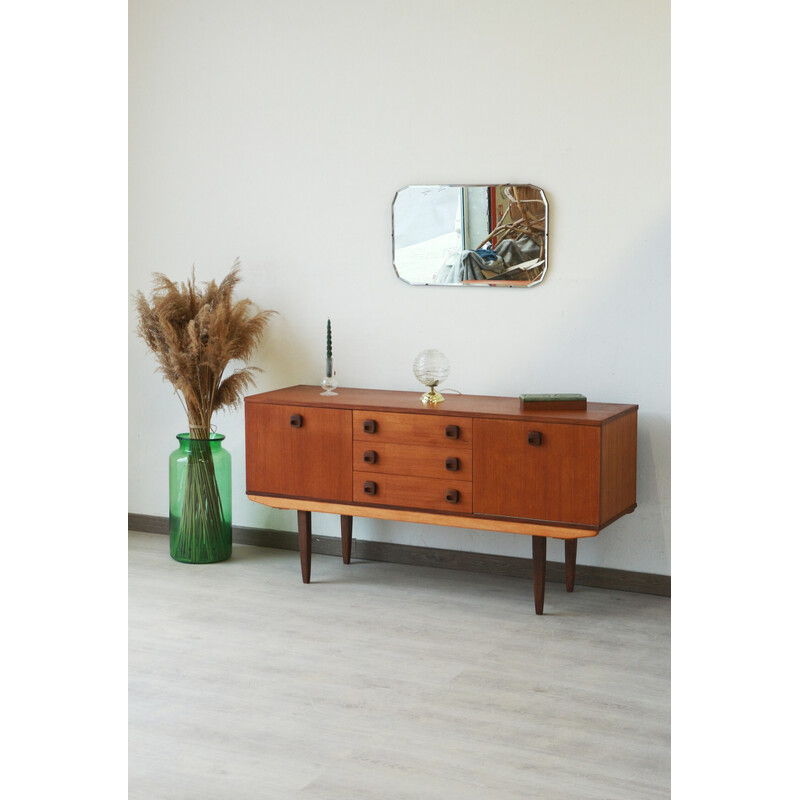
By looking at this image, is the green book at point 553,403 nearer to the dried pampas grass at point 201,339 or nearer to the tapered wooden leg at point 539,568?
→ the tapered wooden leg at point 539,568

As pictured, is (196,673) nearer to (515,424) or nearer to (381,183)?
(515,424)

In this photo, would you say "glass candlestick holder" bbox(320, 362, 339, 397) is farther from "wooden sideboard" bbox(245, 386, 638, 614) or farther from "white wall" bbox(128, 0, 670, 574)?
"white wall" bbox(128, 0, 670, 574)

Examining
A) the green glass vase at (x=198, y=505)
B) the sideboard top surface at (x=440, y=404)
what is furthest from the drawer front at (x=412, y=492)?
the green glass vase at (x=198, y=505)

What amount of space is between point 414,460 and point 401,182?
1274mm

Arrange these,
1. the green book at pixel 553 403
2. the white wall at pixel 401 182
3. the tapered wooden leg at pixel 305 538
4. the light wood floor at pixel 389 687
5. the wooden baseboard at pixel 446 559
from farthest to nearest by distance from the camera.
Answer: the tapered wooden leg at pixel 305 538 → the wooden baseboard at pixel 446 559 → the white wall at pixel 401 182 → the green book at pixel 553 403 → the light wood floor at pixel 389 687

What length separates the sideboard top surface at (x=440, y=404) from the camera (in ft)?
11.9

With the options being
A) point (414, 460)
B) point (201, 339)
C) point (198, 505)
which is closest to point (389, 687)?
point (414, 460)

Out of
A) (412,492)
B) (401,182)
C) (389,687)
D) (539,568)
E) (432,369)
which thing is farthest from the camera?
(401,182)

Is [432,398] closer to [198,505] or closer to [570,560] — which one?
[570,560]

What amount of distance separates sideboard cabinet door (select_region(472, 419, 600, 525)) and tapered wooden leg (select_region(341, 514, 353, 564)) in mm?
844

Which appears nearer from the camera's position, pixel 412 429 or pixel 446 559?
pixel 412 429

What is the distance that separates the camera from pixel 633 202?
3855 mm

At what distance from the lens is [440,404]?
153 inches

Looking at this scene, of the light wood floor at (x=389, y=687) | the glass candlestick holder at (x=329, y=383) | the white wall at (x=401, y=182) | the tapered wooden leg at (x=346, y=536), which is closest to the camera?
Result: the light wood floor at (x=389, y=687)
